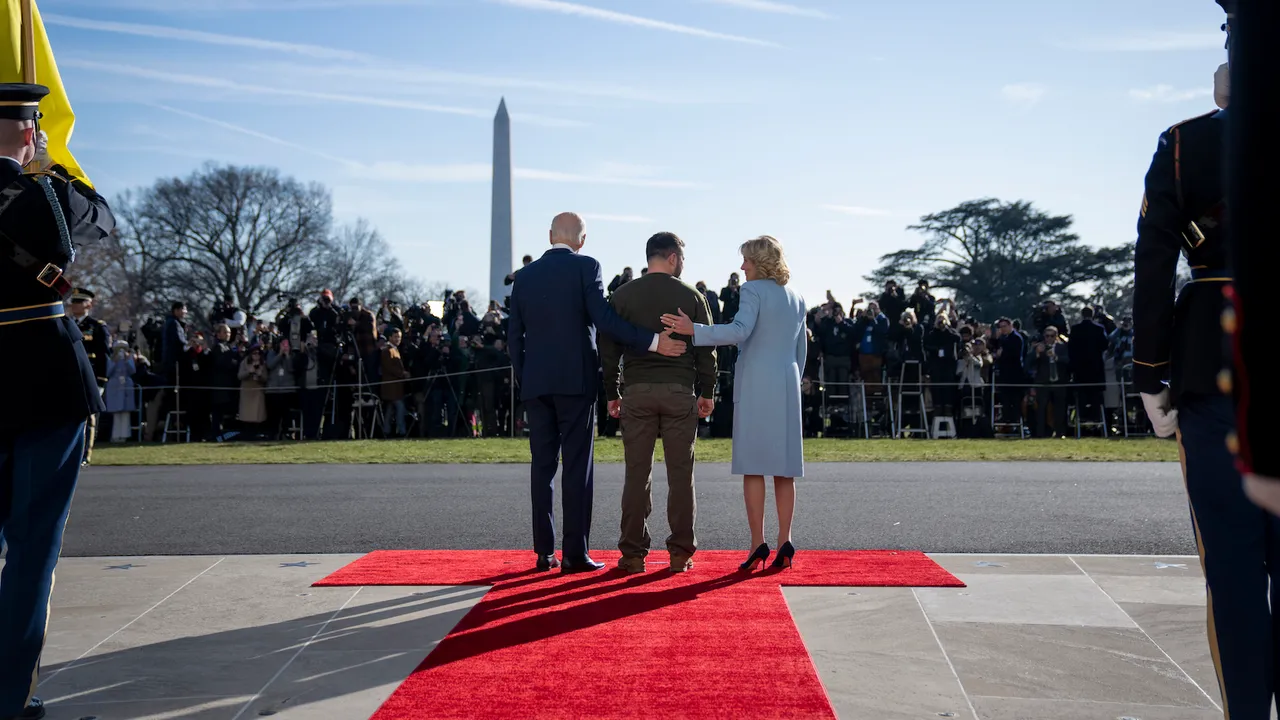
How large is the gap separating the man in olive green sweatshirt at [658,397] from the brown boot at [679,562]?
1 centimetres

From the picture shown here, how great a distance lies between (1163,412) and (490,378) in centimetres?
1633

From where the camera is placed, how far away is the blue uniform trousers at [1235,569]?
120 inches

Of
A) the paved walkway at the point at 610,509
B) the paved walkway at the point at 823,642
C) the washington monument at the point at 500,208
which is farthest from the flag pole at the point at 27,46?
the washington monument at the point at 500,208

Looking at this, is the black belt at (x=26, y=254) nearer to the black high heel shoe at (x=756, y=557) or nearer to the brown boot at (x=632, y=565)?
the brown boot at (x=632, y=565)

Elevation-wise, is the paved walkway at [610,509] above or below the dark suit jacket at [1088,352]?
below

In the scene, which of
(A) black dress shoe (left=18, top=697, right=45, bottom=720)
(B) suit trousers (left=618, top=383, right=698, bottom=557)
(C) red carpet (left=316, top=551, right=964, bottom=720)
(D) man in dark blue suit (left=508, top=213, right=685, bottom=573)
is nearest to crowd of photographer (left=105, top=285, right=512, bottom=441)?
(D) man in dark blue suit (left=508, top=213, right=685, bottom=573)

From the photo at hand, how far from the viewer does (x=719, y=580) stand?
620 centimetres

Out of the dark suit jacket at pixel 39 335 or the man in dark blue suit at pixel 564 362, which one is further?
the man in dark blue suit at pixel 564 362

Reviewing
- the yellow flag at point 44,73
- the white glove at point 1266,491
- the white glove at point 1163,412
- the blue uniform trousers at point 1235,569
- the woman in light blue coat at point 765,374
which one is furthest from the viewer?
the woman in light blue coat at point 765,374

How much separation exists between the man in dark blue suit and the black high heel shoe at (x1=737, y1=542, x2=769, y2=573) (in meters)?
0.87

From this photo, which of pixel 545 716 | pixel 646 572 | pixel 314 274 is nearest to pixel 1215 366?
pixel 545 716

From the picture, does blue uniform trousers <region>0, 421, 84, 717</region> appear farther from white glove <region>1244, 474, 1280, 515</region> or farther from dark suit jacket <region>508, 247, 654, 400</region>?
white glove <region>1244, 474, 1280, 515</region>

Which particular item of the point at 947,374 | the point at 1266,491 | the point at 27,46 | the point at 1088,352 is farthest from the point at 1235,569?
the point at 1088,352

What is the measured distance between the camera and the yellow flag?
4938 mm
